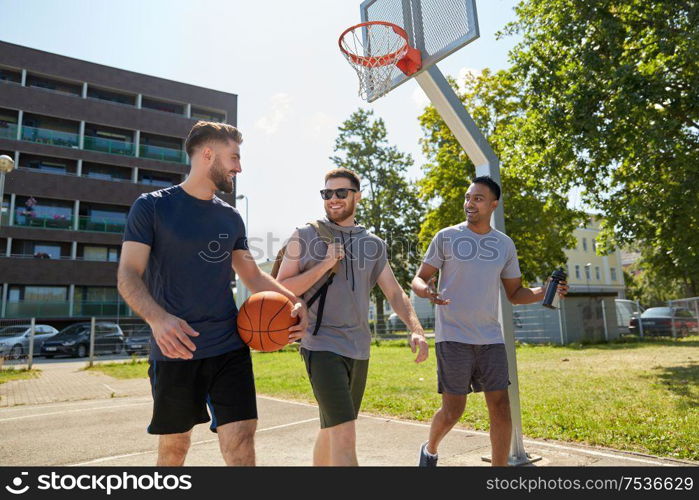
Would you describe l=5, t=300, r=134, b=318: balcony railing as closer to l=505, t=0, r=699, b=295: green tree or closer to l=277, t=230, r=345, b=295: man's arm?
l=505, t=0, r=699, b=295: green tree

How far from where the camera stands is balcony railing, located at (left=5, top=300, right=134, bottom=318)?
112 feet

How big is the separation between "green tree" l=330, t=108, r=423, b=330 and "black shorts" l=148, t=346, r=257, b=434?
3620cm

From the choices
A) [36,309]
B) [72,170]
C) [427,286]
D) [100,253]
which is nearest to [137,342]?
[36,309]

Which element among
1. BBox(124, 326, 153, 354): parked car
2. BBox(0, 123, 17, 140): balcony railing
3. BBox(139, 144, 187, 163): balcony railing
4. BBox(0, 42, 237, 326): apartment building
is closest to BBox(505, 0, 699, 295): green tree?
BBox(124, 326, 153, 354): parked car

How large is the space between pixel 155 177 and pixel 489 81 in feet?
91.0

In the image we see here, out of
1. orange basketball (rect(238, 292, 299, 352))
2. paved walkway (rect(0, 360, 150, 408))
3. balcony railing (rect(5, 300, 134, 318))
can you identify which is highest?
balcony railing (rect(5, 300, 134, 318))

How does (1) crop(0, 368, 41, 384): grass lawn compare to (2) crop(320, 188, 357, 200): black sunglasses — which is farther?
(1) crop(0, 368, 41, 384): grass lawn

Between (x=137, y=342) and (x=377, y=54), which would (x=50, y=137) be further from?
(x=377, y=54)

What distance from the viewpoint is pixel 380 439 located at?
5984mm

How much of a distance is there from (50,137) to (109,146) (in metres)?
3.89

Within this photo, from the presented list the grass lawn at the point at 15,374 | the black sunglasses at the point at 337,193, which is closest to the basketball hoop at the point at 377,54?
the black sunglasses at the point at 337,193

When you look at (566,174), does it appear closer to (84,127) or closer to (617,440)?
(617,440)

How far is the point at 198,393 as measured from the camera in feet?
10.2

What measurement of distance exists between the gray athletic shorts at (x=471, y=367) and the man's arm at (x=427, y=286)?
1.28 ft
